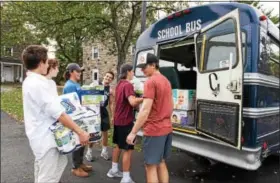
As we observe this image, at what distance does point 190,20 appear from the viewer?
484 cm

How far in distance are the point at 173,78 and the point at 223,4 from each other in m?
2.00

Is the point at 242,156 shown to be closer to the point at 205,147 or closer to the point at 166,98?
the point at 205,147

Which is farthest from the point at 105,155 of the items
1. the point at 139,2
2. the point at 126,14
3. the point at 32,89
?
the point at 126,14

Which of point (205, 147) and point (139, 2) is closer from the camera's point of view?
point (205, 147)

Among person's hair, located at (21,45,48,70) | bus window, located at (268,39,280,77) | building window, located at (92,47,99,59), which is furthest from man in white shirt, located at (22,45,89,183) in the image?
building window, located at (92,47,99,59)

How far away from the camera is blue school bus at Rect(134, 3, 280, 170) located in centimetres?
375

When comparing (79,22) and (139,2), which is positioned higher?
(139,2)

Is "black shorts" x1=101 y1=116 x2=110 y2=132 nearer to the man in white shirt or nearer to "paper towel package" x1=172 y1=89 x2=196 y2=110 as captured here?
"paper towel package" x1=172 y1=89 x2=196 y2=110

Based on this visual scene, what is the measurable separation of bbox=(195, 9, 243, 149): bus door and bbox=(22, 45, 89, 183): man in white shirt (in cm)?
194

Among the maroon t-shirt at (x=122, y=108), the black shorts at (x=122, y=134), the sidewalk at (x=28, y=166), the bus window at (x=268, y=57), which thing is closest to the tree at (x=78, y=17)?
the sidewalk at (x=28, y=166)

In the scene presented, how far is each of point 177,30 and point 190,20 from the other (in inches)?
12.7

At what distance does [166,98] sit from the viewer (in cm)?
362

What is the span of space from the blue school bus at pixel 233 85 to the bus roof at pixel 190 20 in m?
0.01

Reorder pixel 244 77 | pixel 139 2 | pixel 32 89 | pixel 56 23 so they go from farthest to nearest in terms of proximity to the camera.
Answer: pixel 139 2 < pixel 56 23 < pixel 244 77 < pixel 32 89
